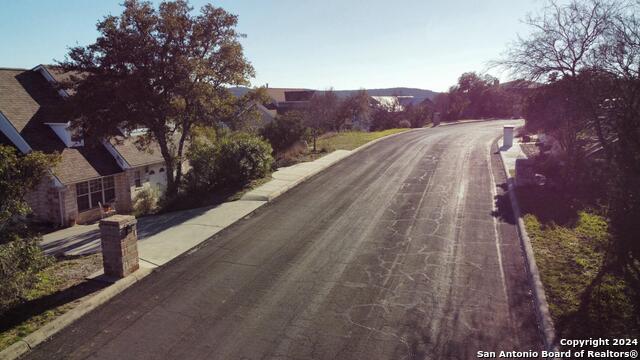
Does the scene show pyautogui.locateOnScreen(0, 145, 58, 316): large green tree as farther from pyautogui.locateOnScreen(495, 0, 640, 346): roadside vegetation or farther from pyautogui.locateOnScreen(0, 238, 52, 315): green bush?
pyautogui.locateOnScreen(495, 0, 640, 346): roadside vegetation

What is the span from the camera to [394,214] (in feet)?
40.4

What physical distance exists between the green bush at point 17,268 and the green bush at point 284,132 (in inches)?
715

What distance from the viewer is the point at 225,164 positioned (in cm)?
1731

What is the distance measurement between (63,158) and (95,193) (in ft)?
7.81

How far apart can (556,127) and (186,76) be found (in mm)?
14617

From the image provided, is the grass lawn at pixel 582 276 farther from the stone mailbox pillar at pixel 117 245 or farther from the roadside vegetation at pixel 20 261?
the roadside vegetation at pixel 20 261

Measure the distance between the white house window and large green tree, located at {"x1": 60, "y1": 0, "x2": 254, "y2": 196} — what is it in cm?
479

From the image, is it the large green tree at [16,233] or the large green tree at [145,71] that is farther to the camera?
the large green tree at [145,71]

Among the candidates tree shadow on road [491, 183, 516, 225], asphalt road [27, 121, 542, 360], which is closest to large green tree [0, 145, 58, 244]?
asphalt road [27, 121, 542, 360]

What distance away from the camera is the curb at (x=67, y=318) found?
599 cm

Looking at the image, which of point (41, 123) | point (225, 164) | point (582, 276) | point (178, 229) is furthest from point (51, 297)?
point (41, 123)

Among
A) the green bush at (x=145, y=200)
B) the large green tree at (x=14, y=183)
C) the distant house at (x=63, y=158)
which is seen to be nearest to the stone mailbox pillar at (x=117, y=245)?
the large green tree at (x=14, y=183)

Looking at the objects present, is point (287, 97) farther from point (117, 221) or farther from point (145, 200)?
point (117, 221)

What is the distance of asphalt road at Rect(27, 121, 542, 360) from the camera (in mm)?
5980
